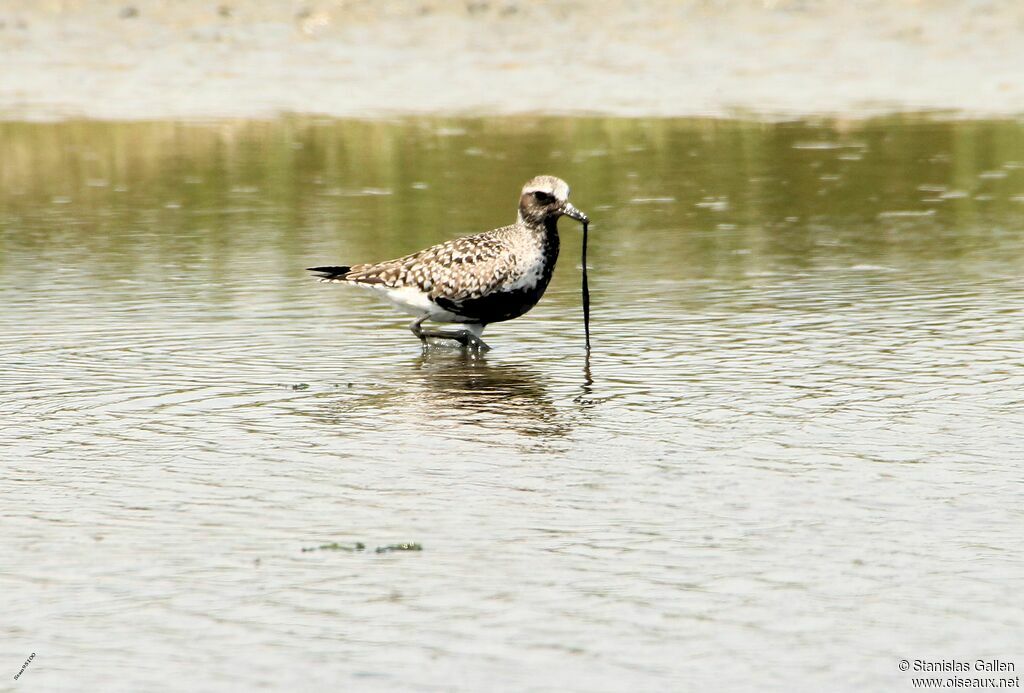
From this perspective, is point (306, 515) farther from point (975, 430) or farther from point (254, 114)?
point (254, 114)

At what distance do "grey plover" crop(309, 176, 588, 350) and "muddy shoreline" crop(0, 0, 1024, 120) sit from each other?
12949mm

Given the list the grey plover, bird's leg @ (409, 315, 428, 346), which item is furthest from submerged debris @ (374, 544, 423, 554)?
bird's leg @ (409, 315, 428, 346)

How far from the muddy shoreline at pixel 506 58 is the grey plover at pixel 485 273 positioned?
12.9m

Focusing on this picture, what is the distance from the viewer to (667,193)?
65.3 ft

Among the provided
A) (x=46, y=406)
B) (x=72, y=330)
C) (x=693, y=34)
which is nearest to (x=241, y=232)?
(x=72, y=330)

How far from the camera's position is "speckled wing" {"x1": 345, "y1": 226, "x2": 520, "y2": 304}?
1262 cm

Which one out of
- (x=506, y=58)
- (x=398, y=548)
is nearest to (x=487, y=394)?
(x=398, y=548)

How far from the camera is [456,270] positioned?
12680 mm

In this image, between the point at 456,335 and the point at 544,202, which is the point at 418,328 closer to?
the point at 456,335

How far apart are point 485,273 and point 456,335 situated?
501 millimetres

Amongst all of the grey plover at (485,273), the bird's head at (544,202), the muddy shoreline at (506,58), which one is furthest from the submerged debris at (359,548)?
the muddy shoreline at (506,58)

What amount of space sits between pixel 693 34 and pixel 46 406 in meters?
20.9

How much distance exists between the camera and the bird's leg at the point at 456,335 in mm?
12828

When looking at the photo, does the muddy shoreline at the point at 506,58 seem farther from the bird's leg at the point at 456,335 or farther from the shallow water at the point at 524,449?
the bird's leg at the point at 456,335
